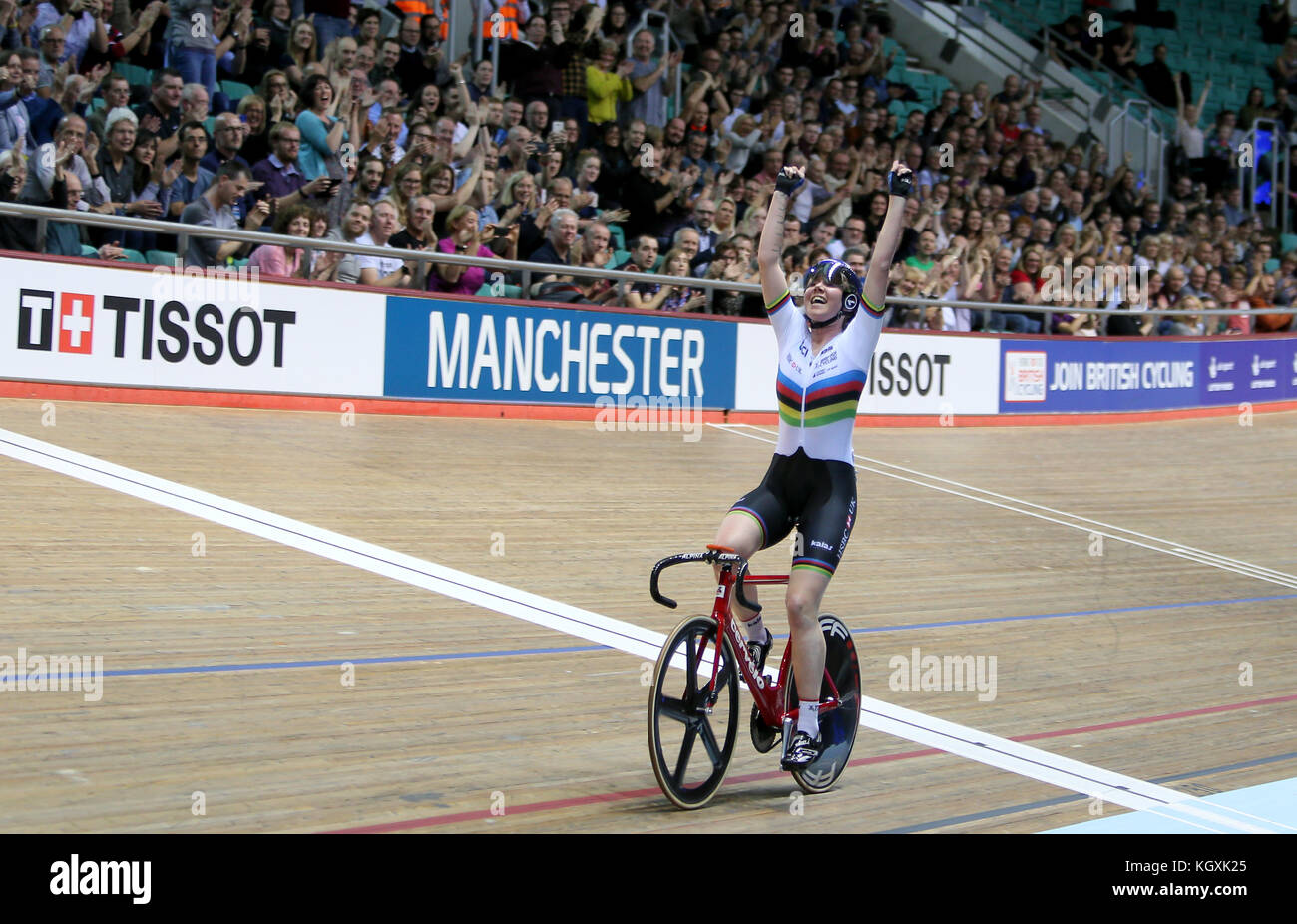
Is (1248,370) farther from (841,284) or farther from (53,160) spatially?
(841,284)

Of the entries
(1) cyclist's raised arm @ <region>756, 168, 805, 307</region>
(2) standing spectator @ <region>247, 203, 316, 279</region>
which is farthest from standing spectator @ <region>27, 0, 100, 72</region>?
(1) cyclist's raised arm @ <region>756, 168, 805, 307</region>

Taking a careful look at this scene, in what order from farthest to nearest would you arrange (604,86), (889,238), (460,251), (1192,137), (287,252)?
(1192,137) < (604,86) < (460,251) < (287,252) < (889,238)

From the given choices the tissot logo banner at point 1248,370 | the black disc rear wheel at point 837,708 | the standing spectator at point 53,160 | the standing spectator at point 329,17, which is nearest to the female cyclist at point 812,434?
the black disc rear wheel at point 837,708

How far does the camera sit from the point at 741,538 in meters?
4.28

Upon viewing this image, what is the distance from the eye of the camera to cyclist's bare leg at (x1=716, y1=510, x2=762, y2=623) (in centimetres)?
426

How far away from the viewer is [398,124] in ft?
35.5

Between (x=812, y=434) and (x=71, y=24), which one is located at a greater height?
(x=71, y=24)

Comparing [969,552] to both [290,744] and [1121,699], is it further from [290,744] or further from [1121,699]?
[290,744]

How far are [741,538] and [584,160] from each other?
8.39 meters

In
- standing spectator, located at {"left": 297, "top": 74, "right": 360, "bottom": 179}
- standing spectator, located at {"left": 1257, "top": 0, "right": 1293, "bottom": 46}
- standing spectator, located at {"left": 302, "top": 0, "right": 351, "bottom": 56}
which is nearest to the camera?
standing spectator, located at {"left": 297, "top": 74, "right": 360, "bottom": 179}

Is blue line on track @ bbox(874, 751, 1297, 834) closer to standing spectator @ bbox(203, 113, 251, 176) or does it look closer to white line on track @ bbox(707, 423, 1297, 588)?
white line on track @ bbox(707, 423, 1297, 588)

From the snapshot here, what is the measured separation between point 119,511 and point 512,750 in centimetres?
323

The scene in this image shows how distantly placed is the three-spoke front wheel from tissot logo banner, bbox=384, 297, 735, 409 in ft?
21.9

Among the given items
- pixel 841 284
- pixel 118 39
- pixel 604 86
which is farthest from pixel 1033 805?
pixel 604 86
